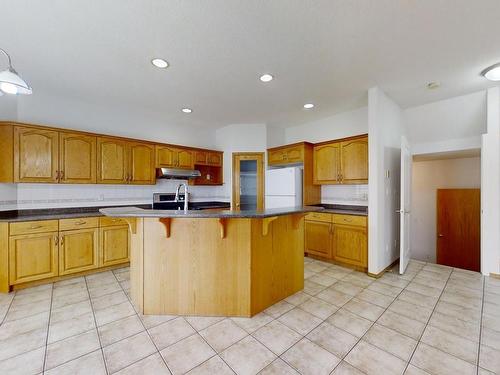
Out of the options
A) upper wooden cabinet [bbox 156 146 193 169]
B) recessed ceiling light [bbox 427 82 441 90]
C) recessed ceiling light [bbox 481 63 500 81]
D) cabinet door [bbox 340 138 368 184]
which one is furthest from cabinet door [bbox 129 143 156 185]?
recessed ceiling light [bbox 481 63 500 81]

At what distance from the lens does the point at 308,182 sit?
167 inches

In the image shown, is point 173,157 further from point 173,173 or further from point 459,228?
point 459,228

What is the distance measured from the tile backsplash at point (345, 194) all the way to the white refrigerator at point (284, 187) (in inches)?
24.7

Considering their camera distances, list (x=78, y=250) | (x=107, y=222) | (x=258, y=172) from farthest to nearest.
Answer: (x=258, y=172)
(x=107, y=222)
(x=78, y=250)

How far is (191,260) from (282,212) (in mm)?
1020

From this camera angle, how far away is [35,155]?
119 inches

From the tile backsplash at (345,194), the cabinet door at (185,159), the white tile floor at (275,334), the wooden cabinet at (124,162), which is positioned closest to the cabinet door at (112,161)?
the wooden cabinet at (124,162)

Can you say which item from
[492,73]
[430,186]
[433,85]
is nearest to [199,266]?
[433,85]

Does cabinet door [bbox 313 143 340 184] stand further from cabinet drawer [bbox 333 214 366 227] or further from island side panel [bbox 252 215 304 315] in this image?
island side panel [bbox 252 215 304 315]

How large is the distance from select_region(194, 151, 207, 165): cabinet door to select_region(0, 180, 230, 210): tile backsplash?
1.92ft

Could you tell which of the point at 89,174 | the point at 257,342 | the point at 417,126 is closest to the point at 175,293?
the point at 257,342

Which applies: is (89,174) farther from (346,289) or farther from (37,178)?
(346,289)

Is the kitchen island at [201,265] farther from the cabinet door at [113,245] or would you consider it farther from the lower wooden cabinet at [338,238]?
the lower wooden cabinet at [338,238]

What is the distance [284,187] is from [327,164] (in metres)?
0.89
